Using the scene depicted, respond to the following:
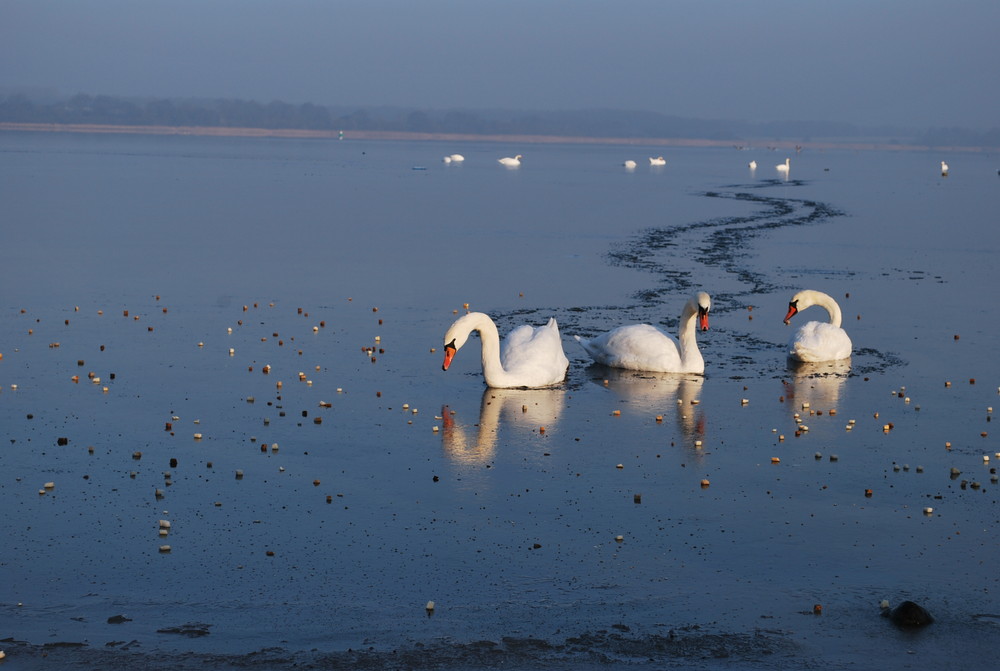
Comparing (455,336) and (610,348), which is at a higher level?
(455,336)

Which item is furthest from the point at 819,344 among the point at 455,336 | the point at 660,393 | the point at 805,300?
the point at 455,336

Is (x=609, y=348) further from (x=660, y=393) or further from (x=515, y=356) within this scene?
(x=515, y=356)

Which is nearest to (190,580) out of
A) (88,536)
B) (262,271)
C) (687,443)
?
(88,536)

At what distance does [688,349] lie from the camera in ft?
64.6

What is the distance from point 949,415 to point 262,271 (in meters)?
18.0

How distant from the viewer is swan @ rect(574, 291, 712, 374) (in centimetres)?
1962

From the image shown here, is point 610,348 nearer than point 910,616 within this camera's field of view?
No

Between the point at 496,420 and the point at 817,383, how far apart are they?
5369mm

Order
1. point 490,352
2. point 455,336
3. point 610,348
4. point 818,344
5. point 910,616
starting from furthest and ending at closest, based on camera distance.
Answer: point 818,344 < point 610,348 < point 490,352 < point 455,336 < point 910,616

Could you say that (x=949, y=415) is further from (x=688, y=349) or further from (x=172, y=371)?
(x=172, y=371)

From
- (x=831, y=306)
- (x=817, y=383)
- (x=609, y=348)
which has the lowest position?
(x=817, y=383)

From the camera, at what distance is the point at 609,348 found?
65.7 feet

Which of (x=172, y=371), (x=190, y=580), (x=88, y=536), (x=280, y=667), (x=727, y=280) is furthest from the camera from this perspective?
(x=727, y=280)

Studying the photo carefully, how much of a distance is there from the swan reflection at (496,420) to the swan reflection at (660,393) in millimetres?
983
